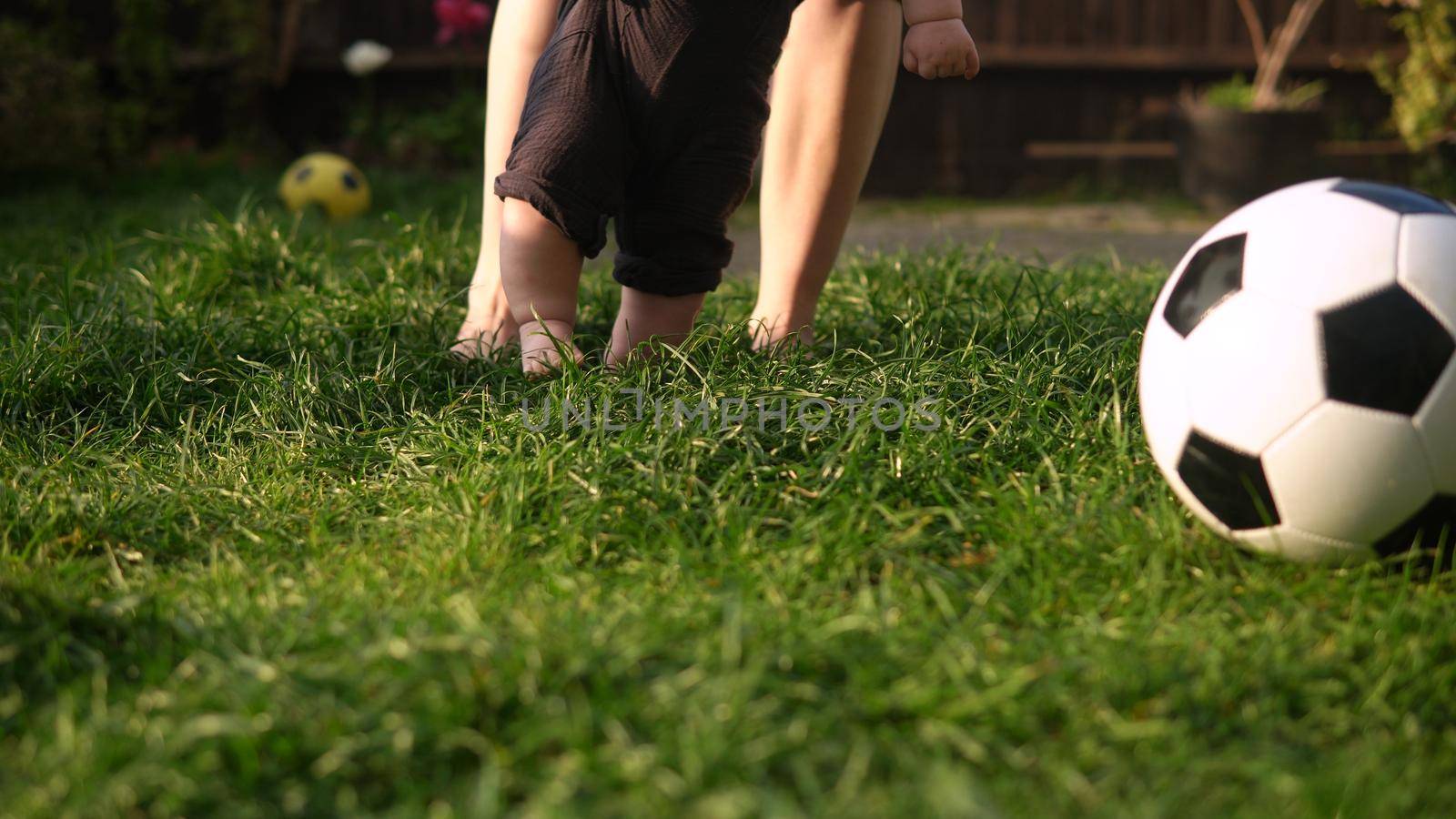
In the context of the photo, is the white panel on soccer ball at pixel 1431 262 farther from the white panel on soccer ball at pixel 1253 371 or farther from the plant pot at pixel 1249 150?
the plant pot at pixel 1249 150

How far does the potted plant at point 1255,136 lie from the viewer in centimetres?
604

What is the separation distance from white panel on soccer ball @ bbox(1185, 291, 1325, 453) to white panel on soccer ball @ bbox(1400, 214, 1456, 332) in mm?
141

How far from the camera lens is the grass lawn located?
4.09ft

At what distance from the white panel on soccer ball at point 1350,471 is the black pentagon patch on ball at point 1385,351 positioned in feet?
0.08

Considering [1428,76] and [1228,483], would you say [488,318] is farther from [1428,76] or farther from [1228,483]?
[1428,76]

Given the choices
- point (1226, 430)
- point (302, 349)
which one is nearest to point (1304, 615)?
point (1226, 430)

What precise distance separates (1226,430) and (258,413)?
1.63 metres

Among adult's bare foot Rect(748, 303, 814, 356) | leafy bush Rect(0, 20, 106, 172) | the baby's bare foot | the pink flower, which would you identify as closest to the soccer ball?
adult's bare foot Rect(748, 303, 814, 356)

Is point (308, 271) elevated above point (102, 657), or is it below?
below

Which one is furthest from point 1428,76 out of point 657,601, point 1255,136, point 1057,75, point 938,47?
point 657,601

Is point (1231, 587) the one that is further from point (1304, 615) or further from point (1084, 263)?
point (1084, 263)

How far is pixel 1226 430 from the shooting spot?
1670mm

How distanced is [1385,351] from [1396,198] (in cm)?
27

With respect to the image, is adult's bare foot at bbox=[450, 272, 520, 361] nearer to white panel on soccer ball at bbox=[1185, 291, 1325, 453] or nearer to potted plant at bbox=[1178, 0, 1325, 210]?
white panel on soccer ball at bbox=[1185, 291, 1325, 453]
